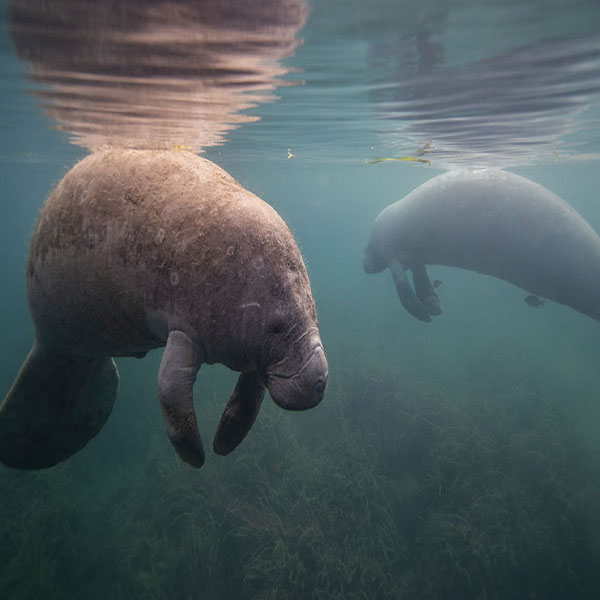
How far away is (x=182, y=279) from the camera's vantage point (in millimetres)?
1745

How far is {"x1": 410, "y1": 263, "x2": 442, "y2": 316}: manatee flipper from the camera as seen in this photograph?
9143 millimetres

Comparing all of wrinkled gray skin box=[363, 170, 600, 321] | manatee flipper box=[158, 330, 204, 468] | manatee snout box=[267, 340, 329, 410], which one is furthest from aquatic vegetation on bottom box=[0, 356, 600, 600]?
manatee snout box=[267, 340, 329, 410]

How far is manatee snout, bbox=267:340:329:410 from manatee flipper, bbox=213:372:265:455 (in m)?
0.35

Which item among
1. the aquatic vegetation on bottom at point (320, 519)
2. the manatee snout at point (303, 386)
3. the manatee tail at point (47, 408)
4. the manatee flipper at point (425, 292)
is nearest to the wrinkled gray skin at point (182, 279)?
the manatee snout at point (303, 386)

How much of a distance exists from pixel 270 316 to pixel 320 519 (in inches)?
234

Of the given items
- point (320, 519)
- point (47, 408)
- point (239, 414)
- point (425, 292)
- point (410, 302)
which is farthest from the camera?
point (425, 292)

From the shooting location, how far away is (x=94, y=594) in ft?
18.1

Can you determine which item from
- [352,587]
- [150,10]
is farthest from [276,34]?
[352,587]

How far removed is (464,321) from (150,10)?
21.6 metres

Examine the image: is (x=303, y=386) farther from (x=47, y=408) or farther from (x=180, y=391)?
(x=47, y=408)

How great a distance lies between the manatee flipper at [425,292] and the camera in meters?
9.14

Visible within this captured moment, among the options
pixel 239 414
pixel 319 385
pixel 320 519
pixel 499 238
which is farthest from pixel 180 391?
pixel 499 238

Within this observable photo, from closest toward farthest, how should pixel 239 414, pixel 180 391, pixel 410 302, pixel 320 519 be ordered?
pixel 180 391
pixel 239 414
pixel 320 519
pixel 410 302

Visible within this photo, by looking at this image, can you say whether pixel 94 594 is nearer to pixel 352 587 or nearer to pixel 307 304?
pixel 352 587
